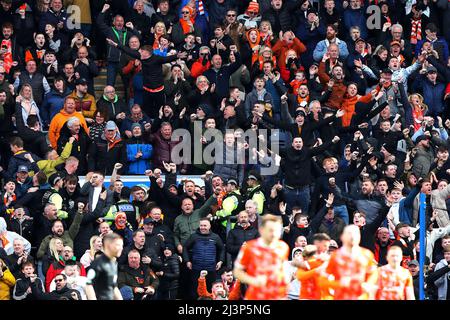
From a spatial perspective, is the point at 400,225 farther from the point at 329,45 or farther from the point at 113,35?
the point at 113,35

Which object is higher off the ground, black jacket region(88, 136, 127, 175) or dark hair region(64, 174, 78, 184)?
black jacket region(88, 136, 127, 175)

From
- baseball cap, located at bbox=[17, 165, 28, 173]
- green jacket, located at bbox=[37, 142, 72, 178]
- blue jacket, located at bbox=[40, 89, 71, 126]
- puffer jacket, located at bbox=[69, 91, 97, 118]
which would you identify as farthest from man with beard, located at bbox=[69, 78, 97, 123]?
baseball cap, located at bbox=[17, 165, 28, 173]

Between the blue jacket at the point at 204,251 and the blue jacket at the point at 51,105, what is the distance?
419 centimetres

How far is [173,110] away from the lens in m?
28.3

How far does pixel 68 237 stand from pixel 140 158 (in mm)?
2868

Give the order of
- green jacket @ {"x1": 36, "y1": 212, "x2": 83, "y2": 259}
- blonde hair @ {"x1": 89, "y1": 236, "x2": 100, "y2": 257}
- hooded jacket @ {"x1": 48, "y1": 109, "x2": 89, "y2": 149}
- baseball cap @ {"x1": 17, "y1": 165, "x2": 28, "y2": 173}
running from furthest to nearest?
hooded jacket @ {"x1": 48, "y1": 109, "x2": 89, "y2": 149}, baseball cap @ {"x1": 17, "y1": 165, "x2": 28, "y2": 173}, green jacket @ {"x1": 36, "y1": 212, "x2": 83, "y2": 259}, blonde hair @ {"x1": 89, "y1": 236, "x2": 100, "y2": 257}

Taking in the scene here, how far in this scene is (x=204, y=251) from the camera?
25484mm

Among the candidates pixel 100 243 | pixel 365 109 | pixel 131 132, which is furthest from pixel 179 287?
pixel 365 109

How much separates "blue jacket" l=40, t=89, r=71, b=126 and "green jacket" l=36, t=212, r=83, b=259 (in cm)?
329

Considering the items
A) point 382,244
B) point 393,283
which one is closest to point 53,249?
point 382,244

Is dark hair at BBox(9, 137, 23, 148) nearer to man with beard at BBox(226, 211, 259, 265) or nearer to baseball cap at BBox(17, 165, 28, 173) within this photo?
baseball cap at BBox(17, 165, 28, 173)

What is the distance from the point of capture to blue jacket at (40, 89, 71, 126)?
93.9ft

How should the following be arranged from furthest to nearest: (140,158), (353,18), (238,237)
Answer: (353,18)
(140,158)
(238,237)
